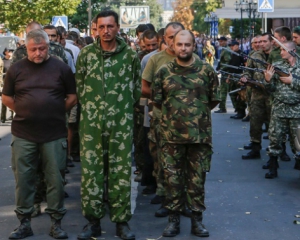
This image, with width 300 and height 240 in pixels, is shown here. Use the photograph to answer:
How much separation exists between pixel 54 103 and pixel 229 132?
10.3 meters

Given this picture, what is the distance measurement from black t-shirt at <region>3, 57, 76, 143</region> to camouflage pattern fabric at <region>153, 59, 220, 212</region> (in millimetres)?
924

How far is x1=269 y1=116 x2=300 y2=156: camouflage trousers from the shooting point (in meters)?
11.0

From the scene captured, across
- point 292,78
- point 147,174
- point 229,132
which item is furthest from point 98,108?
point 229,132

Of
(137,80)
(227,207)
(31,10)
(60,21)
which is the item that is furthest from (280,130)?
(31,10)

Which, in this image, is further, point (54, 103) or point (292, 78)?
point (292, 78)

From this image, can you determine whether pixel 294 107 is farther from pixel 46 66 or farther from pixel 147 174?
pixel 46 66

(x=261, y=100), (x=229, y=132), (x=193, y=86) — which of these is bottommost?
(x=229, y=132)

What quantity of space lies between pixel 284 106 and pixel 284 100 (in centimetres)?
9

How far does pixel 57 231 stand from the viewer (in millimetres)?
7766

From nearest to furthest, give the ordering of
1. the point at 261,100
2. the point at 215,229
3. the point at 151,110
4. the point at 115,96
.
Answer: the point at 115,96 → the point at 215,229 → the point at 151,110 → the point at 261,100

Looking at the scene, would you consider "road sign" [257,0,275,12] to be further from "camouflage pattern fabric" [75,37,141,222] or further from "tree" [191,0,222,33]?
"tree" [191,0,222,33]

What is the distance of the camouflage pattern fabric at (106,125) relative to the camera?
7.58m

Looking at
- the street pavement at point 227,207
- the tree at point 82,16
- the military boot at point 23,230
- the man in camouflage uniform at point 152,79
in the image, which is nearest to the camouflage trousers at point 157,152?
the man in camouflage uniform at point 152,79

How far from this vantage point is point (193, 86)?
25.5 feet
